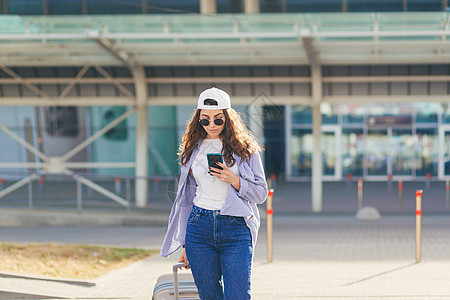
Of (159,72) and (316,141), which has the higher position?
(159,72)

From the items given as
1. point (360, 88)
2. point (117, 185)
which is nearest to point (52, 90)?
point (117, 185)

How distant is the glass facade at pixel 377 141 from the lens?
2944 centimetres

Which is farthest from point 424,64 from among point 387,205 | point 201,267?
point 201,267

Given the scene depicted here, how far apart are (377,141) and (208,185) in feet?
89.3

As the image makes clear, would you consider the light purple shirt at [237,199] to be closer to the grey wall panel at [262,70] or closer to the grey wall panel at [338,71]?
the grey wall panel at [262,70]

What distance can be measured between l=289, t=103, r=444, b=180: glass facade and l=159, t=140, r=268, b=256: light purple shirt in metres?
26.0

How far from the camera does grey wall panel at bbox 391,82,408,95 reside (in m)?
16.4

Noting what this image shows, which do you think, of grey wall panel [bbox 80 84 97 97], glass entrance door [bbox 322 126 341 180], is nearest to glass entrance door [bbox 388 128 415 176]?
glass entrance door [bbox 322 126 341 180]

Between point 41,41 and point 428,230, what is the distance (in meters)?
9.69

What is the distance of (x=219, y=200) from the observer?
3.67 metres

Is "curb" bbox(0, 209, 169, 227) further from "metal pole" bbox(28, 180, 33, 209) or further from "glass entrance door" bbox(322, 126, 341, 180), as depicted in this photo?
"glass entrance door" bbox(322, 126, 341, 180)

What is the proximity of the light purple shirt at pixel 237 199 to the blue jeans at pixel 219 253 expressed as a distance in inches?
2.5

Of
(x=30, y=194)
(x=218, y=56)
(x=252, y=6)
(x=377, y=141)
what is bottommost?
(x=30, y=194)

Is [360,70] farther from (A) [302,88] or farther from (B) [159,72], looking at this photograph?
(B) [159,72]
